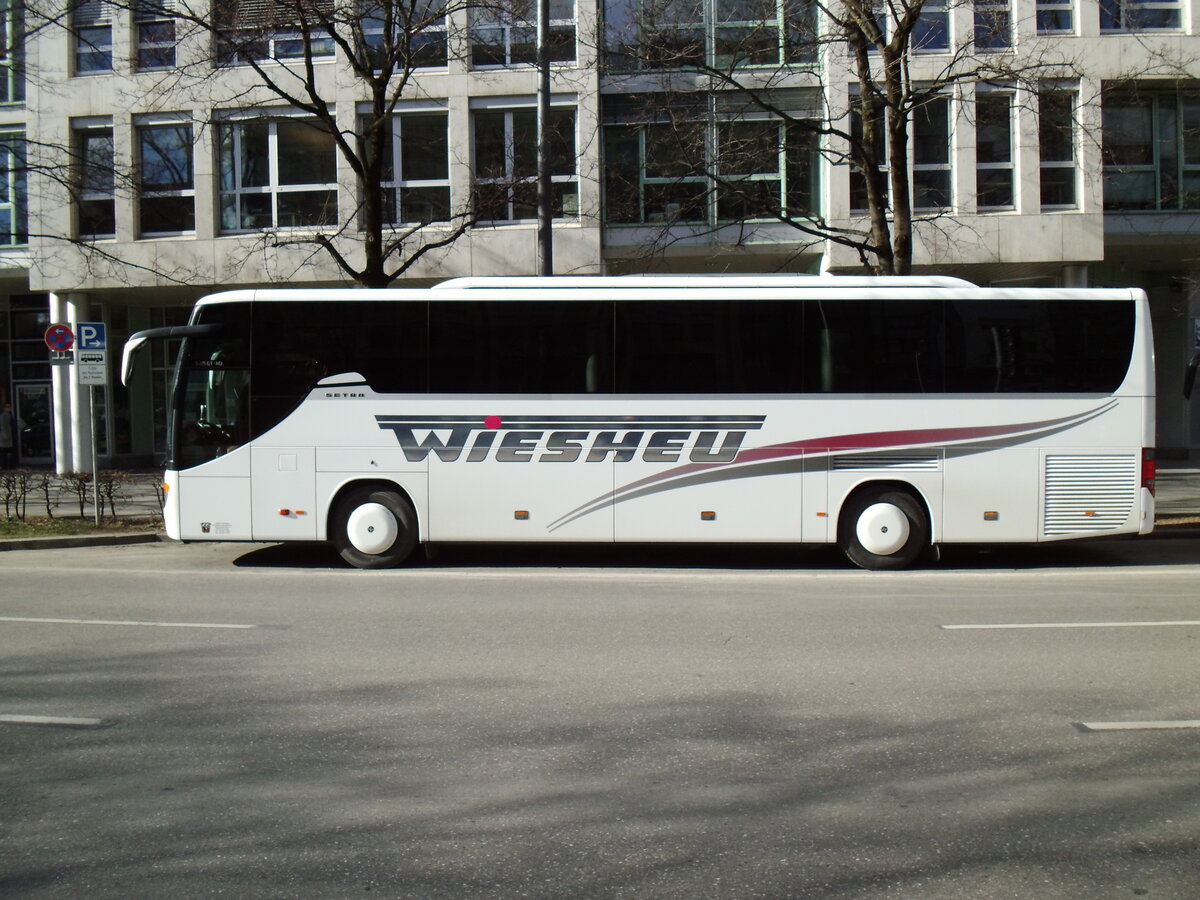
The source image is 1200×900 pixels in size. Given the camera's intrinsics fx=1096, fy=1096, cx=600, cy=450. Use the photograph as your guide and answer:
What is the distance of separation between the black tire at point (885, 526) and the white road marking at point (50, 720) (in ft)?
28.3

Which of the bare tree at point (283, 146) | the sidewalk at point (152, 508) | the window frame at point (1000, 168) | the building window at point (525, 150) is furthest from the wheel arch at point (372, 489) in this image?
the window frame at point (1000, 168)

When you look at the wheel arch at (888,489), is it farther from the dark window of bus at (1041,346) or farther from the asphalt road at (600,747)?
the asphalt road at (600,747)

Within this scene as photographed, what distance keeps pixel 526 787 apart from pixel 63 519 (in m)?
14.6

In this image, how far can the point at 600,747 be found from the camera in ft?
17.8

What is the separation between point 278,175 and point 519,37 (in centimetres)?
587

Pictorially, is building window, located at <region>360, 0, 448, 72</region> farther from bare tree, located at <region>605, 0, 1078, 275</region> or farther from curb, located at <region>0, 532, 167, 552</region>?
curb, located at <region>0, 532, 167, 552</region>

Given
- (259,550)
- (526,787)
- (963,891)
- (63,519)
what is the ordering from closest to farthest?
(963,891), (526,787), (259,550), (63,519)

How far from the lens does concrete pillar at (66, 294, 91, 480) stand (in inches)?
987

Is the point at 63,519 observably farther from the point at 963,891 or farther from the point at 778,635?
the point at 963,891

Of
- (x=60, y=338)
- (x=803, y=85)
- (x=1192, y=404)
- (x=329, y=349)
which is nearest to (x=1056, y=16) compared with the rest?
(x=803, y=85)

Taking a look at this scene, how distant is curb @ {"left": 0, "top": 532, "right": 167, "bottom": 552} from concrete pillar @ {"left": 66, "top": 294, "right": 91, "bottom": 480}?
10.7 metres

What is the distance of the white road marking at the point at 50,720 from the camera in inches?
231

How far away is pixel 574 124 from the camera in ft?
72.5

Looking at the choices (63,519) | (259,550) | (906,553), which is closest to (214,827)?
(906,553)
